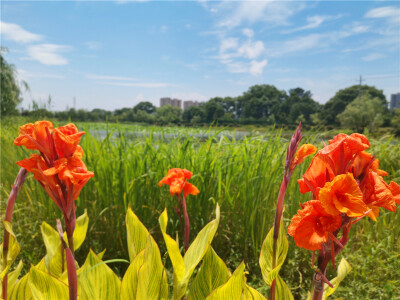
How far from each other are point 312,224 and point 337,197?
0.07 m

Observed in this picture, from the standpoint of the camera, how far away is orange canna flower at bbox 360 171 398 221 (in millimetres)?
611

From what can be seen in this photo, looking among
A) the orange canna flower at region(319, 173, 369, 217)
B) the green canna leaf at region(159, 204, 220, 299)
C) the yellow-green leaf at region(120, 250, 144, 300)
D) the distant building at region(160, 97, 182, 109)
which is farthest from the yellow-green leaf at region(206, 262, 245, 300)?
the distant building at region(160, 97, 182, 109)

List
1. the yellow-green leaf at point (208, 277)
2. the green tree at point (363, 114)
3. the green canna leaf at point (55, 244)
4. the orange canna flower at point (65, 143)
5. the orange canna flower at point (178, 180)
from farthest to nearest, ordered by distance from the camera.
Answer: the green tree at point (363, 114) < the orange canna flower at point (178, 180) < the green canna leaf at point (55, 244) < the yellow-green leaf at point (208, 277) < the orange canna flower at point (65, 143)

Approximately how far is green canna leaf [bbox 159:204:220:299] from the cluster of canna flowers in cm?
42

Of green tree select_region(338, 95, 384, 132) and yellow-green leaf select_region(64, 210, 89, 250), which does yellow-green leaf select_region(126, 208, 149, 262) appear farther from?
green tree select_region(338, 95, 384, 132)

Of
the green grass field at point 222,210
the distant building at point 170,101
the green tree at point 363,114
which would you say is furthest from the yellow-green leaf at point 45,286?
the distant building at point 170,101

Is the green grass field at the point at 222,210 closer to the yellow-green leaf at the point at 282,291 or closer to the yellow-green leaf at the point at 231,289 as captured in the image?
the yellow-green leaf at the point at 282,291

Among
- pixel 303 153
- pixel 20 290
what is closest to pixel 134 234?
pixel 20 290

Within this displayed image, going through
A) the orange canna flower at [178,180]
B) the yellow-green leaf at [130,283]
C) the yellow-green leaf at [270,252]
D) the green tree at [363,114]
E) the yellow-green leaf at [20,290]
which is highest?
the green tree at [363,114]

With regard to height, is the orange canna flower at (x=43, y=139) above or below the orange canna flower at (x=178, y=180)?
above

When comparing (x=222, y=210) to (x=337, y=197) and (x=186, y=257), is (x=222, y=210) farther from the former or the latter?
(x=337, y=197)

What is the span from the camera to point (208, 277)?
1.06 m

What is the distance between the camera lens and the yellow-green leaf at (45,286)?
2.94 feet

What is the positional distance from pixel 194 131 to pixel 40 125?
6.51 feet
